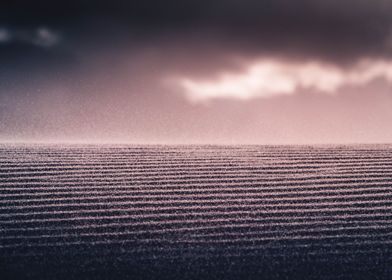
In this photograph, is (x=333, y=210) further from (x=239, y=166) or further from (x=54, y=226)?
(x=54, y=226)

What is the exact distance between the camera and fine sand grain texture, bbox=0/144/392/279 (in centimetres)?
67

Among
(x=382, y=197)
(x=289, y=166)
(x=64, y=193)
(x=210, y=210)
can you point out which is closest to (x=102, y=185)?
(x=64, y=193)

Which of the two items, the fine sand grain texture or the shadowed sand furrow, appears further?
the shadowed sand furrow

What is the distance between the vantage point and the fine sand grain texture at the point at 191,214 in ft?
2.18

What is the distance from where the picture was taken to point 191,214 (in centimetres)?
78

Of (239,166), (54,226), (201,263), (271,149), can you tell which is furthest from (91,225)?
(271,149)

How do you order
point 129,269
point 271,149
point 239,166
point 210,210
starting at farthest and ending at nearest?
point 271,149, point 239,166, point 210,210, point 129,269

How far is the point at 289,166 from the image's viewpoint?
39.6 inches

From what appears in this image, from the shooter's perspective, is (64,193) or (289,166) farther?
(289,166)

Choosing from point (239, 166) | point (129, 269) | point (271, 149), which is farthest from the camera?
point (271, 149)

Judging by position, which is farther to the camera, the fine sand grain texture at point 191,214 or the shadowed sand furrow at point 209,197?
the shadowed sand furrow at point 209,197

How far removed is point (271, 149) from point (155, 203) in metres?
0.42

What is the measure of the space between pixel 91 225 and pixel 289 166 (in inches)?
18.5

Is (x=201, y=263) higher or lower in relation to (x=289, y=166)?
lower
